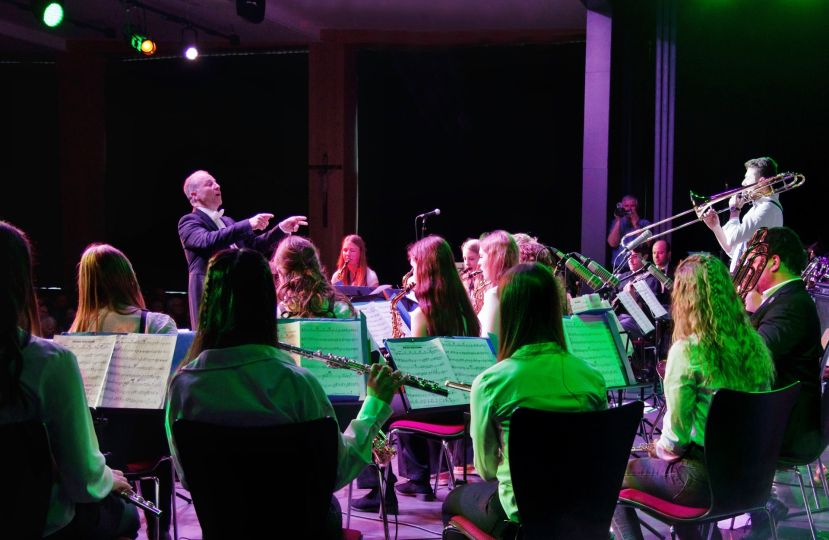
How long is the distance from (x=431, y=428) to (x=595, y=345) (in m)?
0.80

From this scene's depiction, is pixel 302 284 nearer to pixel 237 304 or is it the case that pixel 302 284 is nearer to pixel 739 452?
pixel 237 304

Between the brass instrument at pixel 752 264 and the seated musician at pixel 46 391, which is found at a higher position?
the brass instrument at pixel 752 264

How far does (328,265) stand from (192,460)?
818 cm

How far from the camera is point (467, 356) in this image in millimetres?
3305

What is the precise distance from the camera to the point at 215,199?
578cm

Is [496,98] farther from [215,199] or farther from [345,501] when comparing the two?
[345,501]

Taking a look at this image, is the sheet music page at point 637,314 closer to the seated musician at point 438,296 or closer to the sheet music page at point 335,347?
the seated musician at point 438,296

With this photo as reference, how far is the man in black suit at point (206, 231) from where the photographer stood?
5.45 m

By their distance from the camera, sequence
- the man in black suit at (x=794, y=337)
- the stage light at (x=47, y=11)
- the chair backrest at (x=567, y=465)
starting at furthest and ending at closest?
the stage light at (x=47, y=11) < the man in black suit at (x=794, y=337) < the chair backrest at (x=567, y=465)

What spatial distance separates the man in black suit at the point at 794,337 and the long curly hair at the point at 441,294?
1.26 metres

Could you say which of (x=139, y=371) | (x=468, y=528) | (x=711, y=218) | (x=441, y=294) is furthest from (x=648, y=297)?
(x=139, y=371)

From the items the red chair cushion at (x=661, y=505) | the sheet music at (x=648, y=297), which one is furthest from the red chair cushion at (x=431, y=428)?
the sheet music at (x=648, y=297)

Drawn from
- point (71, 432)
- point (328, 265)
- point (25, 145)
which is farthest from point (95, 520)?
point (25, 145)

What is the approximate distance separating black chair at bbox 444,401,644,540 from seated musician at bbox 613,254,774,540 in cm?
57
